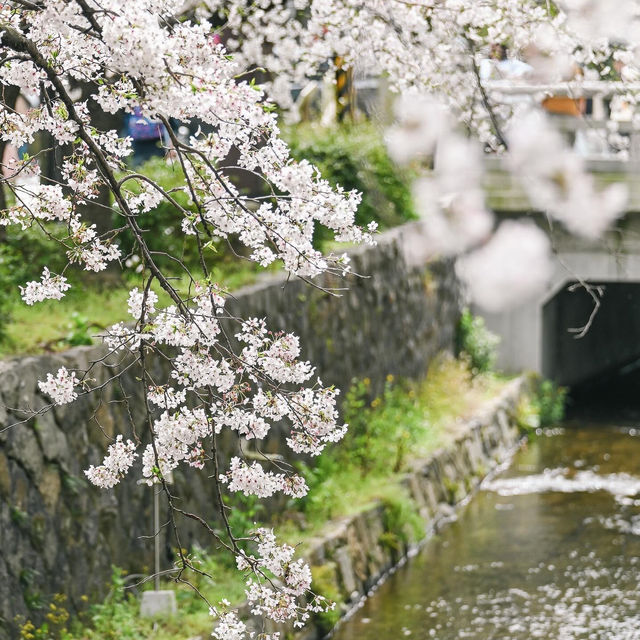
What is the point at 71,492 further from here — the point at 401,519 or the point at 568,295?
the point at 568,295

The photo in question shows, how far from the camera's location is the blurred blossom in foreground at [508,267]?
55.3 ft

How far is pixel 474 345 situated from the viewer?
16562 mm

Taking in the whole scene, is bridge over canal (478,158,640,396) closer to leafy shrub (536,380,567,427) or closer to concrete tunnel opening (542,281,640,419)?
concrete tunnel opening (542,281,640,419)

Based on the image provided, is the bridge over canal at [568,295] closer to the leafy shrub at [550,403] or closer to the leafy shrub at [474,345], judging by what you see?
the leafy shrub at [550,403]

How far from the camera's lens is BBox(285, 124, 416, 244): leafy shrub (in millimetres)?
12906

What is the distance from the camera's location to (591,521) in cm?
1170

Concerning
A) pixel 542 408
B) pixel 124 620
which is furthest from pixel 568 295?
pixel 124 620

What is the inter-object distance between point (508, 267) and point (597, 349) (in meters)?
4.37

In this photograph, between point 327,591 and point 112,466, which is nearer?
point 112,466

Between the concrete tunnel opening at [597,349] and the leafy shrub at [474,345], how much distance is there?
137 cm

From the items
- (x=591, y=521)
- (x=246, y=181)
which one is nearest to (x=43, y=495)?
(x=246, y=181)

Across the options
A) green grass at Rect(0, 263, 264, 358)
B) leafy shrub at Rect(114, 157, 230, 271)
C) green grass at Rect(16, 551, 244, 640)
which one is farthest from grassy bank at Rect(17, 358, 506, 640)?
leafy shrub at Rect(114, 157, 230, 271)

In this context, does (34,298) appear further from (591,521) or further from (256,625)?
(591,521)

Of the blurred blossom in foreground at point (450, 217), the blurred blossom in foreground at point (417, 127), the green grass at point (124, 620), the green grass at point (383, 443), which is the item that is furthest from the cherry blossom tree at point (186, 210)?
the blurred blossom in foreground at point (417, 127)
